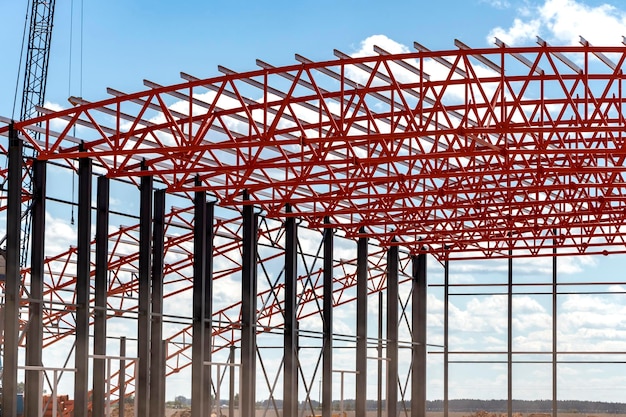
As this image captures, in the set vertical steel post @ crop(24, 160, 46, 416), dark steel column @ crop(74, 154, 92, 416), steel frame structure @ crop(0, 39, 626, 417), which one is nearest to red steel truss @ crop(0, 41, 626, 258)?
steel frame structure @ crop(0, 39, 626, 417)

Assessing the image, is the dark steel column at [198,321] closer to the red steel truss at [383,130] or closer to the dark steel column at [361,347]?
the red steel truss at [383,130]

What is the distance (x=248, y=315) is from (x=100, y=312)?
8.95 meters

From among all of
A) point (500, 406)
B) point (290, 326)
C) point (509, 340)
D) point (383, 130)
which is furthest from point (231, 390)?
point (500, 406)

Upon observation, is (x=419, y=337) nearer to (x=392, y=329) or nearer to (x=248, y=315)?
(x=392, y=329)

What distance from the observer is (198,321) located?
41688 millimetres

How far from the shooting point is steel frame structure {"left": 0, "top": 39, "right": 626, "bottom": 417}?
31312mm

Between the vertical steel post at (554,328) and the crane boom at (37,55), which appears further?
the crane boom at (37,55)

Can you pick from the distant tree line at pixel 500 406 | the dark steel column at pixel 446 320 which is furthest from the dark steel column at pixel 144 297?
the distant tree line at pixel 500 406

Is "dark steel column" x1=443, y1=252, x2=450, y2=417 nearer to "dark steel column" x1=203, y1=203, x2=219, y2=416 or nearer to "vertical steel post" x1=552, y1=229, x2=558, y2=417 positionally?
"vertical steel post" x1=552, y1=229, x2=558, y2=417

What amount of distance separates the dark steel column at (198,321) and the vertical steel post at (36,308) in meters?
8.03

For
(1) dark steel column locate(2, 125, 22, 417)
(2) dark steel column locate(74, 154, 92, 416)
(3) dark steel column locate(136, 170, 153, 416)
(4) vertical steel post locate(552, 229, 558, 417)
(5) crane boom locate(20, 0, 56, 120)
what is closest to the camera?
(1) dark steel column locate(2, 125, 22, 417)

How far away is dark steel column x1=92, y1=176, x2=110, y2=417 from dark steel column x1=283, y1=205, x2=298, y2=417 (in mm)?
11672

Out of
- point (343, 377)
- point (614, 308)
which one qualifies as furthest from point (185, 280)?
point (614, 308)

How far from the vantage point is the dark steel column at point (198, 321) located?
136 ft
